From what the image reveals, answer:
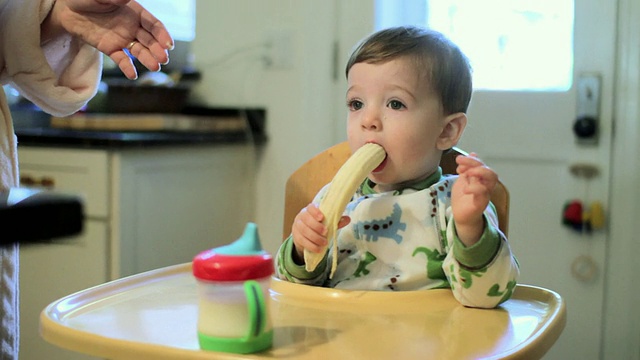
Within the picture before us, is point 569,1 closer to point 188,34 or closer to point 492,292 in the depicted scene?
point 492,292

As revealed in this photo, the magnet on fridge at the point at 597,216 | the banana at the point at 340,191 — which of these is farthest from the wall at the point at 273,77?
the banana at the point at 340,191

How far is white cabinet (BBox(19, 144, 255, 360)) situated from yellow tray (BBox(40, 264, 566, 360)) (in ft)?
2.83

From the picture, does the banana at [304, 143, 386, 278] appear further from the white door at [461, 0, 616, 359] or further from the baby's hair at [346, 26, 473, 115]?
the white door at [461, 0, 616, 359]

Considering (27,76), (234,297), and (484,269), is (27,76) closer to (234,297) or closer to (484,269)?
(234,297)

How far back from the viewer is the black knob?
210 cm

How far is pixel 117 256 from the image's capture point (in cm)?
204

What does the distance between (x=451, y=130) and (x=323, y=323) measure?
0.43 metres

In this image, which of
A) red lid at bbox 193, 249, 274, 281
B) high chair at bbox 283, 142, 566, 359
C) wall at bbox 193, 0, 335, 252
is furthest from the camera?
wall at bbox 193, 0, 335, 252

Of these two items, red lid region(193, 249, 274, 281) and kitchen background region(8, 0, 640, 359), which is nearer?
red lid region(193, 249, 274, 281)

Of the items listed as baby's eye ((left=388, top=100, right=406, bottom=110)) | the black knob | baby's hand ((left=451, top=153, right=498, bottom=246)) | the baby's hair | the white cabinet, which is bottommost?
the white cabinet

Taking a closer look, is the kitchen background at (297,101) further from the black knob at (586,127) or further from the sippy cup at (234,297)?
the sippy cup at (234,297)

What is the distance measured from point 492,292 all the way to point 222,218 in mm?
1530

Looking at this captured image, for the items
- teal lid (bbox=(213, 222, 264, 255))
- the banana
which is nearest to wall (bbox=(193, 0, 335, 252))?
the banana

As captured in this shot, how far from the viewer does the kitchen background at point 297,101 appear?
2090 mm
